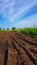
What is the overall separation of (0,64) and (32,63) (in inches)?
54.0

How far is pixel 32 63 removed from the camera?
722 cm

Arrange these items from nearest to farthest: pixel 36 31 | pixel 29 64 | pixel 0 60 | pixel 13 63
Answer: pixel 29 64
pixel 13 63
pixel 0 60
pixel 36 31

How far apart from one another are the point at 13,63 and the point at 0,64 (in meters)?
0.56

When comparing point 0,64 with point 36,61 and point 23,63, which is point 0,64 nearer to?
point 23,63

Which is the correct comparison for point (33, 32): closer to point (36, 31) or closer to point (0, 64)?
point (36, 31)

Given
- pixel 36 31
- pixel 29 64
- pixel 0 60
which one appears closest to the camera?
pixel 29 64

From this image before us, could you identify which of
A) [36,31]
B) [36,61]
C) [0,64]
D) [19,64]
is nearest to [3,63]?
[0,64]

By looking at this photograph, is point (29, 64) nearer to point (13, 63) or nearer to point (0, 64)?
point (13, 63)

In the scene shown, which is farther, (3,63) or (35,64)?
(3,63)

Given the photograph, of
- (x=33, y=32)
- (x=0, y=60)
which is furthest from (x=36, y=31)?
(x=0, y=60)

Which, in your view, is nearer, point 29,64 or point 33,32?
point 29,64

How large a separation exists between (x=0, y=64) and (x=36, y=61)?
1535 mm

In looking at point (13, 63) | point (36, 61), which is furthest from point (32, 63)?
point (13, 63)

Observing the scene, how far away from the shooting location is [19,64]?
710cm
